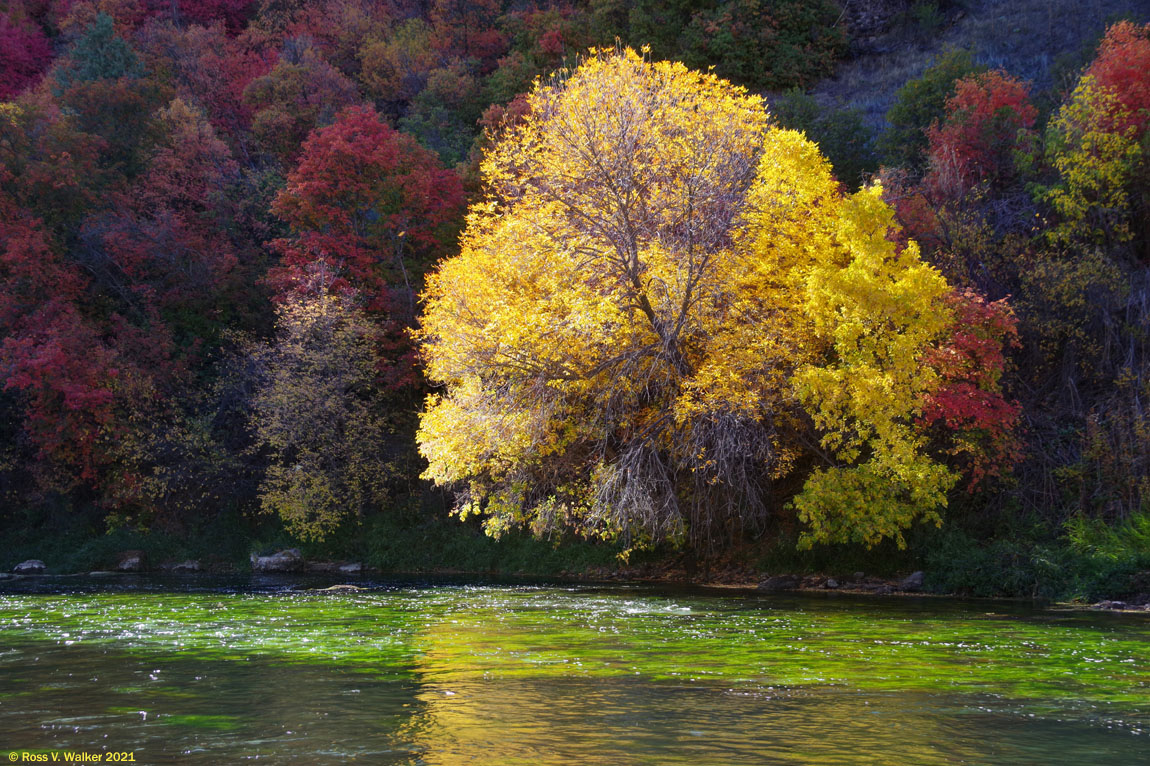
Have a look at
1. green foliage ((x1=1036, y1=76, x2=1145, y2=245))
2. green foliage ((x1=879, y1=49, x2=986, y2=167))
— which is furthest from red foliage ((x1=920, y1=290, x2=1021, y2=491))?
green foliage ((x1=879, y1=49, x2=986, y2=167))

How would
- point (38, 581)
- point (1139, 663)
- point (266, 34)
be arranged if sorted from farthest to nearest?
point (266, 34) < point (38, 581) < point (1139, 663)

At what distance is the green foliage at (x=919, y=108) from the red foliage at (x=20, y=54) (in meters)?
49.8

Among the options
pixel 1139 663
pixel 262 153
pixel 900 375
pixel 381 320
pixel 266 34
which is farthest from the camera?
pixel 266 34

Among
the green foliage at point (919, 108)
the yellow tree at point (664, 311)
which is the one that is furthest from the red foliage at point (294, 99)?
the yellow tree at point (664, 311)

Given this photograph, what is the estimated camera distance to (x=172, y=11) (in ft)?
220

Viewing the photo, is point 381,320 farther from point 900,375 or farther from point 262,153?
point 900,375

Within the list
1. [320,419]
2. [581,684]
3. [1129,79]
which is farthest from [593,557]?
[1129,79]

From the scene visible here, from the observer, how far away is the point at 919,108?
3762cm

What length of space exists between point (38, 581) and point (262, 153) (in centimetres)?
2406

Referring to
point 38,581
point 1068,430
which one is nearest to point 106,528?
point 38,581

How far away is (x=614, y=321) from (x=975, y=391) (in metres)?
8.55

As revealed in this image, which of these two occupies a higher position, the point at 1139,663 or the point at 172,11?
the point at 172,11

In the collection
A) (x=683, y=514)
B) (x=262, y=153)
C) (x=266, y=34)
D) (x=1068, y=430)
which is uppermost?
(x=266, y=34)

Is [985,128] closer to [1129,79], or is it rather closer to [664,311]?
[1129,79]
